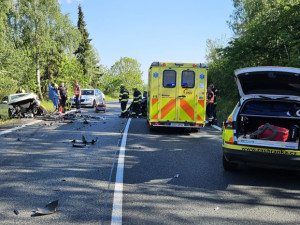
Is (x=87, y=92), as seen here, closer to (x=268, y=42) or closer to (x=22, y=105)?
(x=22, y=105)

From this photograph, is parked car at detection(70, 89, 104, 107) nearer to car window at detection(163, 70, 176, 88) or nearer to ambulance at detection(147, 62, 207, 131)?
ambulance at detection(147, 62, 207, 131)

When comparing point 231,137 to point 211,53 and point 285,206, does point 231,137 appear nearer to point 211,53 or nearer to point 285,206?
point 285,206

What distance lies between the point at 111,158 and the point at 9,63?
2326 cm

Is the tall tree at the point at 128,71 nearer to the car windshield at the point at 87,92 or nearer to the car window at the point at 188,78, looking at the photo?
the car windshield at the point at 87,92

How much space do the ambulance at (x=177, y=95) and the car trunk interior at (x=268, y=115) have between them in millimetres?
4781

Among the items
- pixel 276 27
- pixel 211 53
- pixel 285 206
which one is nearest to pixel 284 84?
pixel 285 206

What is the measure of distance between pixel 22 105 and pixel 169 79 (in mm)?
8825

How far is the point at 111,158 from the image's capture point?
707cm

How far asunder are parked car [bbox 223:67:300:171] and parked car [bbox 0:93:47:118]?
12.2m

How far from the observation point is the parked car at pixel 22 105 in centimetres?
1582

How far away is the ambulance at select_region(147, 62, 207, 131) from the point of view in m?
11.3

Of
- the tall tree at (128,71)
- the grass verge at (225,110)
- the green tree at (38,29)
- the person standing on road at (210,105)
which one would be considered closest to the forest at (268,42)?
the grass verge at (225,110)

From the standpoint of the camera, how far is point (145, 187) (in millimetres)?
5016

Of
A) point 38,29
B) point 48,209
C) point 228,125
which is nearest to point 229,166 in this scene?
point 228,125
